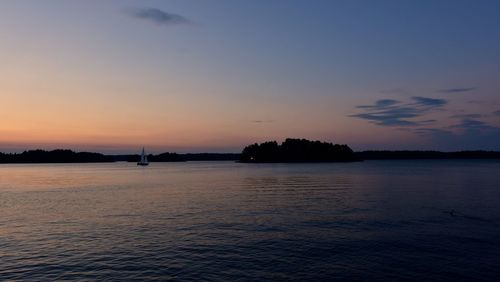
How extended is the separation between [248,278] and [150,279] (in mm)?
5511

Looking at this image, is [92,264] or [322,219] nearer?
[92,264]

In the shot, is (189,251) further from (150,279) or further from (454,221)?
(454,221)

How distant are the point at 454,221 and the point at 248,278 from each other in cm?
2810

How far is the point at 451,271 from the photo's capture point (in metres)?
25.3

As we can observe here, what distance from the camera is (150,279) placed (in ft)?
77.8

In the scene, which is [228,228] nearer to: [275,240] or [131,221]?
[275,240]

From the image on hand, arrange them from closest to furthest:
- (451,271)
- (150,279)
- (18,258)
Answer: (150,279) → (451,271) → (18,258)

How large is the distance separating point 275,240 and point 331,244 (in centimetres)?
448

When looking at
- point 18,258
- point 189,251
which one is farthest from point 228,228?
point 18,258

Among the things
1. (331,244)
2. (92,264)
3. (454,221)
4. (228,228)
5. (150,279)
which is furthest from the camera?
(454,221)

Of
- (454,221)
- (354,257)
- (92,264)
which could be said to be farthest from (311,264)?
(454,221)

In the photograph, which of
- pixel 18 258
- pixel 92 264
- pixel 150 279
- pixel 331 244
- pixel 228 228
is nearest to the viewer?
pixel 150 279

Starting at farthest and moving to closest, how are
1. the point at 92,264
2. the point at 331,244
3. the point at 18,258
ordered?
the point at 331,244 < the point at 18,258 < the point at 92,264

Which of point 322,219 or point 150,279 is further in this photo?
point 322,219
